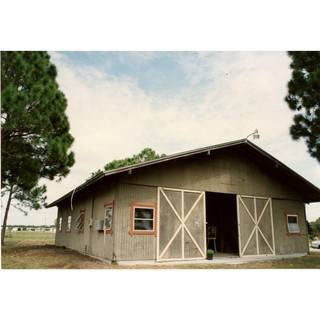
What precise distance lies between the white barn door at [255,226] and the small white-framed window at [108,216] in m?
4.86

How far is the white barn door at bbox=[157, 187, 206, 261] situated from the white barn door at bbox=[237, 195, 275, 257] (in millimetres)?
1826

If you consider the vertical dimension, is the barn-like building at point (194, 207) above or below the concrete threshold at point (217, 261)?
above

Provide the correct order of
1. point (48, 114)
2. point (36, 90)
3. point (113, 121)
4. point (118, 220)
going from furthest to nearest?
point (113, 121)
point (48, 114)
point (36, 90)
point (118, 220)

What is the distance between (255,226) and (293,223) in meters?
2.60

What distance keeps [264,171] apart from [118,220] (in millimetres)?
6599

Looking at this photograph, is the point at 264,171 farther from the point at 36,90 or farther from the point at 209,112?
the point at 36,90

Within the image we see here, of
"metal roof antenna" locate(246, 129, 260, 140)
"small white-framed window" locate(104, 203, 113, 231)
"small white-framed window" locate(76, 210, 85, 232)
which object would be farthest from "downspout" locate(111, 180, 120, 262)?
"metal roof antenna" locate(246, 129, 260, 140)

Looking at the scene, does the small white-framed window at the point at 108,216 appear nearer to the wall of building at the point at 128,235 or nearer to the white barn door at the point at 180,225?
the wall of building at the point at 128,235

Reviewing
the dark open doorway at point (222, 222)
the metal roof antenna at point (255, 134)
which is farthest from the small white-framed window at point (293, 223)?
the metal roof antenna at point (255, 134)

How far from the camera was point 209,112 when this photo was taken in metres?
11.7

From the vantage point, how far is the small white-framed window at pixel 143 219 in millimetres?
9328

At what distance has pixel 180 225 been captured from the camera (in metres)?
10.0
